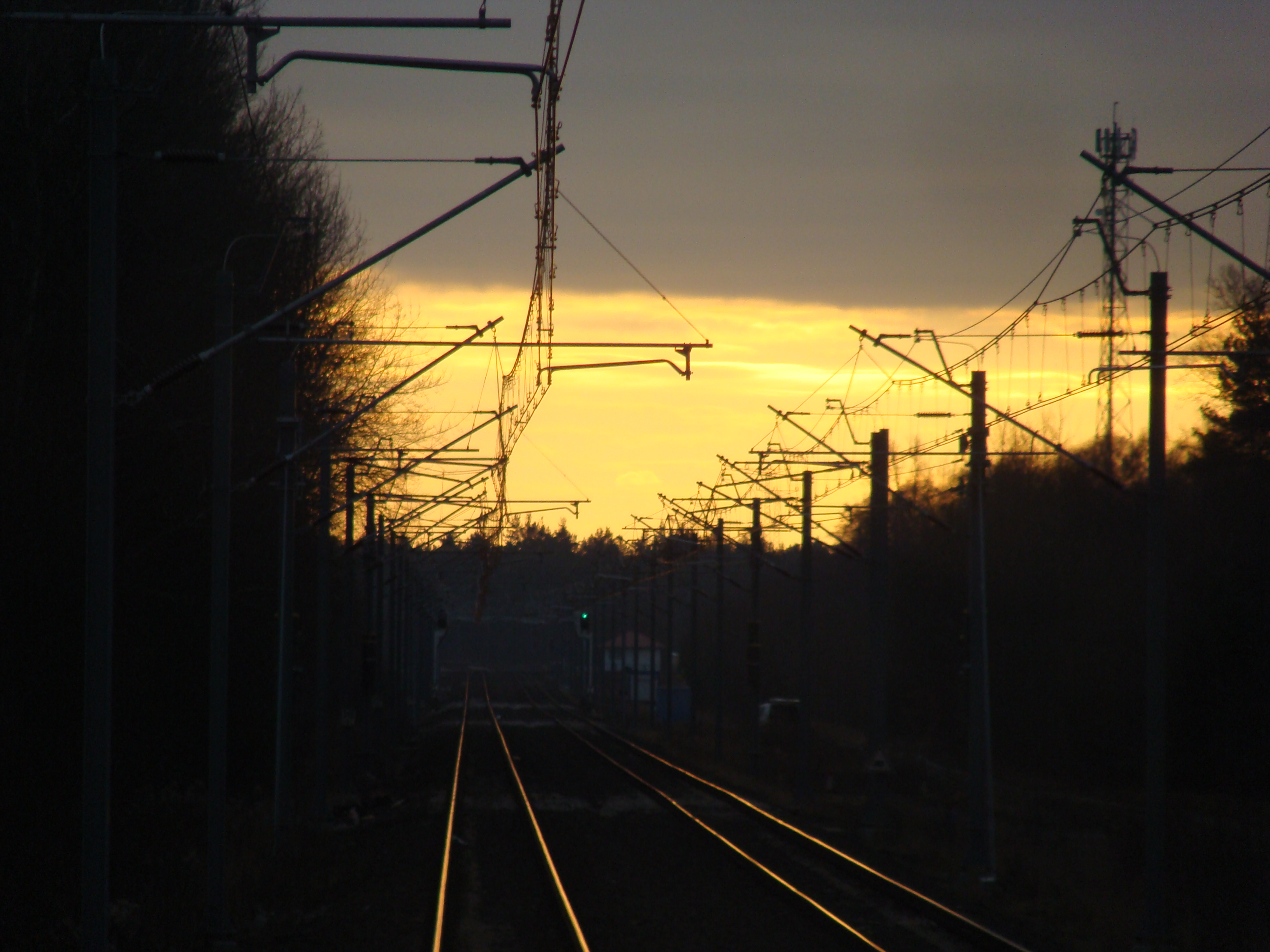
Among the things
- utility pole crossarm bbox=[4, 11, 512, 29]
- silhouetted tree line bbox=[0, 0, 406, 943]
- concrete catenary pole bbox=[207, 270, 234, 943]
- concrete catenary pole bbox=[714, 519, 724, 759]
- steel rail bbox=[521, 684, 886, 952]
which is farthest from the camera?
concrete catenary pole bbox=[714, 519, 724, 759]

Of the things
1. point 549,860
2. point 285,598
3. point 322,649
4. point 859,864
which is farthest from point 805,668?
point 285,598

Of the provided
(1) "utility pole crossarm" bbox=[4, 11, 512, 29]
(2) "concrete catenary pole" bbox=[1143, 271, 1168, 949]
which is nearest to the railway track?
(2) "concrete catenary pole" bbox=[1143, 271, 1168, 949]

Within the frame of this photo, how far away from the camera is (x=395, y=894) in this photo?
722 inches

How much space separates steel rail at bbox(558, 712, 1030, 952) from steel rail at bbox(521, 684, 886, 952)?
1.11m

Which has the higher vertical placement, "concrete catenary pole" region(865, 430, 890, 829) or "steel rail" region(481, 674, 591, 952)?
"concrete catenary pole" region(865, 430, 890, 829)

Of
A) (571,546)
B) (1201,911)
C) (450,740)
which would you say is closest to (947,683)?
(450,740)

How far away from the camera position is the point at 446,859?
68.2 ft

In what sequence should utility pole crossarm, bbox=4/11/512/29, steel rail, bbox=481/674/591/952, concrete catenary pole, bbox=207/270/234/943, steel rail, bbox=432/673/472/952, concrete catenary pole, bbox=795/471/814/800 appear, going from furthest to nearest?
concrete catenary pole, bbox=795/471/814/800, concrete catenary pole, bbox=207/270/234/943, steel rail, bbox=481/674/591/952, steel rail, bbox=432/673/472/952, utility pole crossarm, bbox=4/11/512/29

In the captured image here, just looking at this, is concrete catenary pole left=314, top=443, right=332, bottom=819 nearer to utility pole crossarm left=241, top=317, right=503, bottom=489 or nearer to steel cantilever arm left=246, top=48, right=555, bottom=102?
utility pole crossarm left=241, top=317, right=503, bottom=489

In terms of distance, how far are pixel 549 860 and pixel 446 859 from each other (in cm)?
144

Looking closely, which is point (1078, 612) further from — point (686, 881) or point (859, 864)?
point (686, 881)

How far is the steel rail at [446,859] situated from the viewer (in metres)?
15.1

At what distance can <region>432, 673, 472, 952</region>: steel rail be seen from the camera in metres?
15.1

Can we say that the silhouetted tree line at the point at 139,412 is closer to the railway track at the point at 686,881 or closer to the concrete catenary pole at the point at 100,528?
the concrete catenary pole at the point at 100,528
